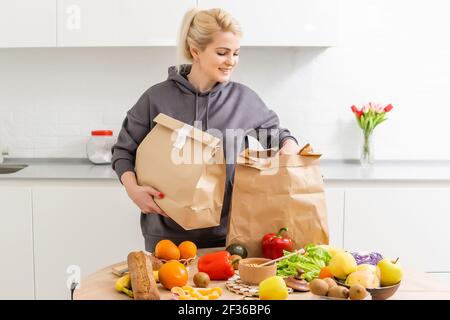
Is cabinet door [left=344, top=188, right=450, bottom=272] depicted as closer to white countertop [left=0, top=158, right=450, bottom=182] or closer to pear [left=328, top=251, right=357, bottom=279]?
white countertop [left=0, top=158, right=450, bottom=182]

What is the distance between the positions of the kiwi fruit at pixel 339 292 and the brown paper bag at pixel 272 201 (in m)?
0.44

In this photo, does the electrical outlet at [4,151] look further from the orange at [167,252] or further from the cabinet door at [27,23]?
the orange at [167,252]

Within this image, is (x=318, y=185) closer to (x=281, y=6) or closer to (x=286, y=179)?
(x=286, y=179)

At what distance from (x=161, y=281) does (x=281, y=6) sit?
1.98m

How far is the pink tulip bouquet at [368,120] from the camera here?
3.61m

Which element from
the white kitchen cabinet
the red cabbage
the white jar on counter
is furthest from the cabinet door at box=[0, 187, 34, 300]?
the red cabbage

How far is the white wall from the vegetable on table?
1.96 m

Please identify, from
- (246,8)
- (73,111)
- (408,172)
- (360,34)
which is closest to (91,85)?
(73,111)

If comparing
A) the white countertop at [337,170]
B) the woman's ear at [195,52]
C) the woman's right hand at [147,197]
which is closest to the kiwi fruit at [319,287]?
the woman's right hand at [147,197]

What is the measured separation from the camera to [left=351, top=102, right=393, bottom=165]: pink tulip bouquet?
361 centimetres

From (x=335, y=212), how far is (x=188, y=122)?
1.15m

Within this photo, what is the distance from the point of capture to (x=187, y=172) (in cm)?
198

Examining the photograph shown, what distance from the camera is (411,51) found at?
374cm

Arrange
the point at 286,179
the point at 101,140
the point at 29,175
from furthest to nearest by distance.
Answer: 1. the point at 101,140
2. the point at 29,175
3. the point at 286,179
